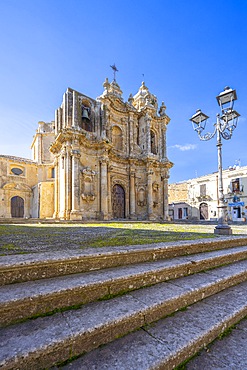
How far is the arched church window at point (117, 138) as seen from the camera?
685 inches

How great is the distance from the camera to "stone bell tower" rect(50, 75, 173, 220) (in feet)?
42.4

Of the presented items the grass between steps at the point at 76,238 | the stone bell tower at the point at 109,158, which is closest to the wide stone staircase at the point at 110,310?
the grass between steps at the point at 76,238

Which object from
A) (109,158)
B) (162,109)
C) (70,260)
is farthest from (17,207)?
(70,260)

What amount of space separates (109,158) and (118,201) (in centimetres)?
378

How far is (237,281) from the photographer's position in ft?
7.79

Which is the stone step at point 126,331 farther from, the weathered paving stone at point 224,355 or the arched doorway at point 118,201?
the arched doorway at point 118,201

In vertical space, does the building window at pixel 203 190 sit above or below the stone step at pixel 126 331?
above

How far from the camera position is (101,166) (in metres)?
14.4

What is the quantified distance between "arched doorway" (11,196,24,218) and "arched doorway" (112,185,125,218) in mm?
13199

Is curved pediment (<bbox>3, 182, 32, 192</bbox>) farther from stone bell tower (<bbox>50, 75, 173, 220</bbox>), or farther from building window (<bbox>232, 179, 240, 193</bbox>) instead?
building window (<bbox>232, 179, 240, 193</bbox>)

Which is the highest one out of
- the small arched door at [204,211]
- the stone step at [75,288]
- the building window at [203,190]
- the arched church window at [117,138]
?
the arched church window at [117,138]

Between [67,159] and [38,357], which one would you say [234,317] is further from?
[67,159]

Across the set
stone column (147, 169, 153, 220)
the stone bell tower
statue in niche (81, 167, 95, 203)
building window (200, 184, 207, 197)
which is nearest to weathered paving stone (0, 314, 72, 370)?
the stone bell tower

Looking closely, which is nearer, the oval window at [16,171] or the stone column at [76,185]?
the stone column at [76,185]
